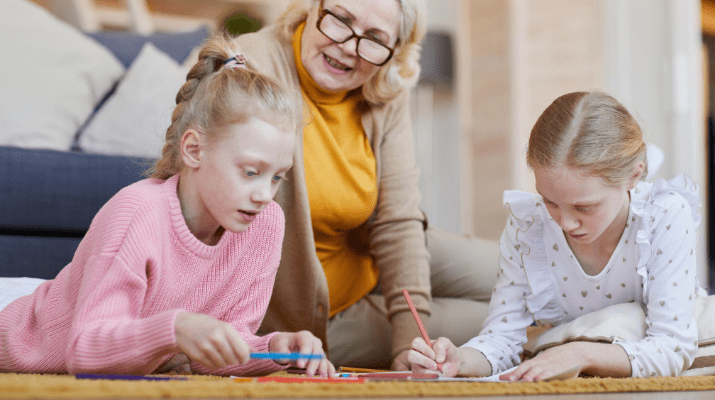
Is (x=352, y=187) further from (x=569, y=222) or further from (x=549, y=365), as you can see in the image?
(x=549, y=365)

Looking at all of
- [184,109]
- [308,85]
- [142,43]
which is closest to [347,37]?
[308,85]

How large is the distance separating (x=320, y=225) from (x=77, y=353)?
0.62 metres

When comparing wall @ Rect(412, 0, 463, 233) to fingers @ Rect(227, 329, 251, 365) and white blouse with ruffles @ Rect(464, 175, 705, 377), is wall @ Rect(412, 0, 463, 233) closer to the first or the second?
white blouse with ruffles @ Rect(464, 175, 705, 377)

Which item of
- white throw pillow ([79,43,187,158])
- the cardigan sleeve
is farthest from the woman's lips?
white throw pillow ([79,43,187,158])

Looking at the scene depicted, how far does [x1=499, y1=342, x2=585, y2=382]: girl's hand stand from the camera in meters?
0.85

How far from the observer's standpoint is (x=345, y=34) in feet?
4.06

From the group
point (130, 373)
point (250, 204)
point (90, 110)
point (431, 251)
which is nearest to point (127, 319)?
point (130, 373)

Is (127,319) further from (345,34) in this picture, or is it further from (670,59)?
(670,59)

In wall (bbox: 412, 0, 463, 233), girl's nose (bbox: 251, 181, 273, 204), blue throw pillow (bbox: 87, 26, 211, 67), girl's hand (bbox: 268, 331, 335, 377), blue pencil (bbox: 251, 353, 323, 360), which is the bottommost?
wall (bbox: 412, 0, 463, 233)

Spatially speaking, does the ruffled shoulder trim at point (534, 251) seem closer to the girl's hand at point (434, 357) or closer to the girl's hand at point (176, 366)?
the girl's hand at point (434, 357)

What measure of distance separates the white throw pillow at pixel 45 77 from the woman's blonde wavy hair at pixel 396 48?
76 cm

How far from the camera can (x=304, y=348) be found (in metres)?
0.88

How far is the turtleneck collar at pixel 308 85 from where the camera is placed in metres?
1.30

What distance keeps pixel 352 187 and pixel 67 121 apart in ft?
3.01
